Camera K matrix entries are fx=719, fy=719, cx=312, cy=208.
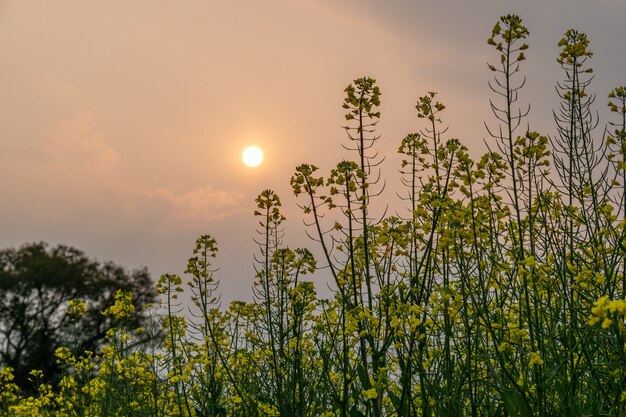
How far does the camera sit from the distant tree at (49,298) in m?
20.8

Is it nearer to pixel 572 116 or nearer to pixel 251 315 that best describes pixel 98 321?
pixel 251 315

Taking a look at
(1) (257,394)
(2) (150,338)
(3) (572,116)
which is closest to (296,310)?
(1) (257,394)

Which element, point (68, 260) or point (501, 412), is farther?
point (68, 260)

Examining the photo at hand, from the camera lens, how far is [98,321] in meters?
21.6

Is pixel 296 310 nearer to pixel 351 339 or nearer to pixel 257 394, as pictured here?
pixel 351 339

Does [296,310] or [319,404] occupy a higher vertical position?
[296,310]

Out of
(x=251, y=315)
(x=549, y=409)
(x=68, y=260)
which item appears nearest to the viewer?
(x=549, y=409)

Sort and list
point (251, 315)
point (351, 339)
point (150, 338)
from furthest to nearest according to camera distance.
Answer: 1. point (251, 315)
2. point (150, 338)
3. point (351, 339)

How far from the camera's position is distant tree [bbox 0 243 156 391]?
20.8m

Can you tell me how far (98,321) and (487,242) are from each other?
1852 cm

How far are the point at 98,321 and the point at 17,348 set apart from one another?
92.8 inches

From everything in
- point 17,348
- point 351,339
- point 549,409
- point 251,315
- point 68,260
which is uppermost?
point 68,260

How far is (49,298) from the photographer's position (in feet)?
71.9

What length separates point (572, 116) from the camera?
434cm
